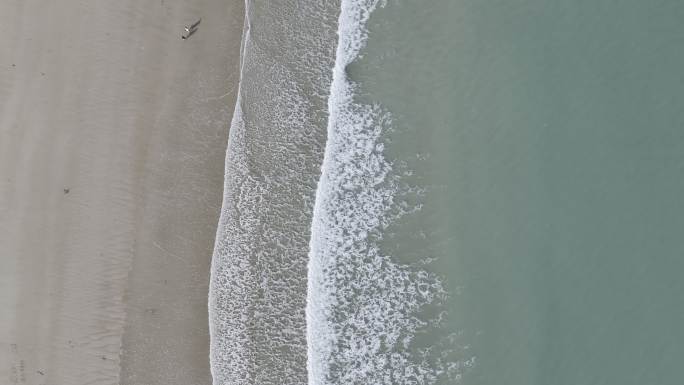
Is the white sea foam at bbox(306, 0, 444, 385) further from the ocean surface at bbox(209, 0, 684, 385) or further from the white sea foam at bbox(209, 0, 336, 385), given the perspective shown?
the white sea foam at bbox(209, 0, 336, 385)

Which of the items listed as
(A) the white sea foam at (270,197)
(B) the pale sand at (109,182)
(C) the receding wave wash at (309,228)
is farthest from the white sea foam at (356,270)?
(B) the pale sand at (109,182)

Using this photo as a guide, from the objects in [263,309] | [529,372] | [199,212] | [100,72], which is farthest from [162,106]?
[529,372]

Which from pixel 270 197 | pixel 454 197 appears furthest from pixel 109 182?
pixel 454 197

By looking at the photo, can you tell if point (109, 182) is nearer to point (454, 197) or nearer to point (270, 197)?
point (270, 197)

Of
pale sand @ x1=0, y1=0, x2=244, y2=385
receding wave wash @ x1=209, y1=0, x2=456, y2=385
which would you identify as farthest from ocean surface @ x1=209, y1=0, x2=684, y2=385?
pale sand @ x1=0, y1=0, x2=244, y2=385

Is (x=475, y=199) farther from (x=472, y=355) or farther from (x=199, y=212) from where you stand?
(x=199, y=212)
